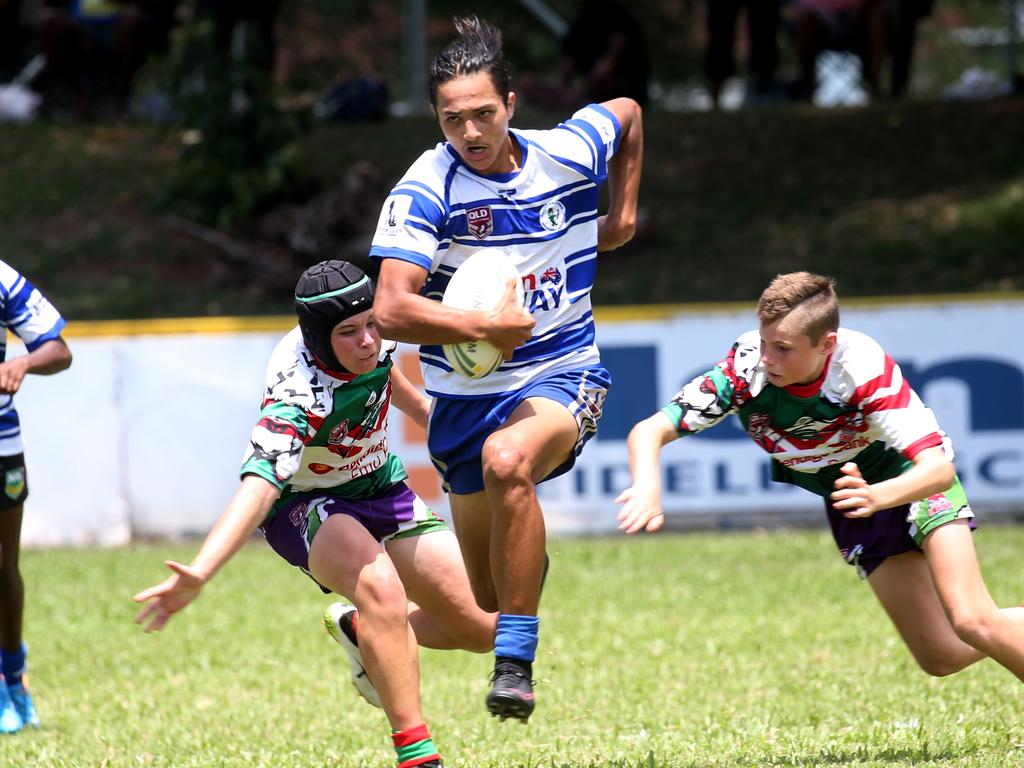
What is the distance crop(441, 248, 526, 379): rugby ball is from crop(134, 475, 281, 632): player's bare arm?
0.87m

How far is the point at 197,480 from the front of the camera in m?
11.4

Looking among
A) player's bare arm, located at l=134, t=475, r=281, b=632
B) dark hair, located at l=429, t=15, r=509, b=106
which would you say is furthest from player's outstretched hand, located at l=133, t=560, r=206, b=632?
dark hair, located at l=429, t=15, r=509, b=106

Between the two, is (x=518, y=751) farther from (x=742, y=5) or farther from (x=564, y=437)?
(x=742, y=5)

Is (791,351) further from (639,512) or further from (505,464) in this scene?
(505,464)

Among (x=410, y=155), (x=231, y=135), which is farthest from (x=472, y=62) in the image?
(x=410, y=155)

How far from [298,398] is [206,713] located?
2.45 metres

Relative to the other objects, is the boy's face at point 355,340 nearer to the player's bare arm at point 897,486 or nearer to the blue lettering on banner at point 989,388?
the player's bare arm at point 897,486

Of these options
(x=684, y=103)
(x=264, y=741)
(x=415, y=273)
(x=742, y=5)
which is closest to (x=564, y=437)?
(x=415, y=273)

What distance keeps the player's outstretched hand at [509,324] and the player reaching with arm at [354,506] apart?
451mm

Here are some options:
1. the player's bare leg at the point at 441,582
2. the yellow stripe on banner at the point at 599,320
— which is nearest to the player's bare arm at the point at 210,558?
the player's bare leg at the point at 441,582

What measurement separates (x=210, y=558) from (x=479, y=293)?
1320mm

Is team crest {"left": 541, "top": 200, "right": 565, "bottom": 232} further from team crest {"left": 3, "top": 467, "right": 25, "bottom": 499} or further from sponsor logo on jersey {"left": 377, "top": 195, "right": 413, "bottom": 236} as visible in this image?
A: team crest {"left": 3, "top": 467, "right": 25, "bottom": 499}

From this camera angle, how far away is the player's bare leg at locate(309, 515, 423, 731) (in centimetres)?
476

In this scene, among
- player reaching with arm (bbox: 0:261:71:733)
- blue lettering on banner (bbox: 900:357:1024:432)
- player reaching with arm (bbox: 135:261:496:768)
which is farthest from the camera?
blue lettering on banner (bbox: 900:357:1024:432)
